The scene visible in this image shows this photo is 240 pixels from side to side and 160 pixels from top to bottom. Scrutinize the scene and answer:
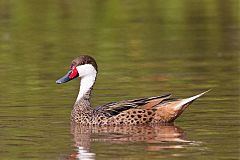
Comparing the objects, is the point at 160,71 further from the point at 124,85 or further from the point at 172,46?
the point at 172,46

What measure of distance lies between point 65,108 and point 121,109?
3.95ft

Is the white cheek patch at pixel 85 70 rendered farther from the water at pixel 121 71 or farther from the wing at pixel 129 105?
the wing at pixel 129 105

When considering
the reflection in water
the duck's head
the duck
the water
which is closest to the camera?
the reflection in water

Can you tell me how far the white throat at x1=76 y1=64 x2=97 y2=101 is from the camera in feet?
47.1

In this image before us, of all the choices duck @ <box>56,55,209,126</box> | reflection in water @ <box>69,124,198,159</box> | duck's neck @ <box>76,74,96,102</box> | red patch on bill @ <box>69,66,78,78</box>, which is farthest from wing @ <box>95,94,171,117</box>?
red patch on bill @ <box>69,66,78,78</box>

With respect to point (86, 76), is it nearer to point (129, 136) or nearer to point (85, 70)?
point (85, 70)

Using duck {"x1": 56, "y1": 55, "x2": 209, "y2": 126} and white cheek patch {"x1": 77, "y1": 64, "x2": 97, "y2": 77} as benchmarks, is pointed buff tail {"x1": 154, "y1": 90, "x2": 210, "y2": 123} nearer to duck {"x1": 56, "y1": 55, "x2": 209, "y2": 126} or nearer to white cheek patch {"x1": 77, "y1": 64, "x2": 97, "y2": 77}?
duck {"x1": 56, "y1": 55, "x2": 209, "y2": 126}

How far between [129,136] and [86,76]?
2.06 metres

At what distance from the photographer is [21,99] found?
14.9m

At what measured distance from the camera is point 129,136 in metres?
12.6

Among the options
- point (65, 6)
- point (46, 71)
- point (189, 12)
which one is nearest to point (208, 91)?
point (46, 71)

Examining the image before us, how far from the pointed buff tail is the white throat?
122cm

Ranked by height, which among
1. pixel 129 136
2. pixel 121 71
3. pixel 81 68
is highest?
pixel 81 68

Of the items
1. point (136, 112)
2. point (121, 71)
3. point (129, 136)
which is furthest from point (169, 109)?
point (121, 71)
